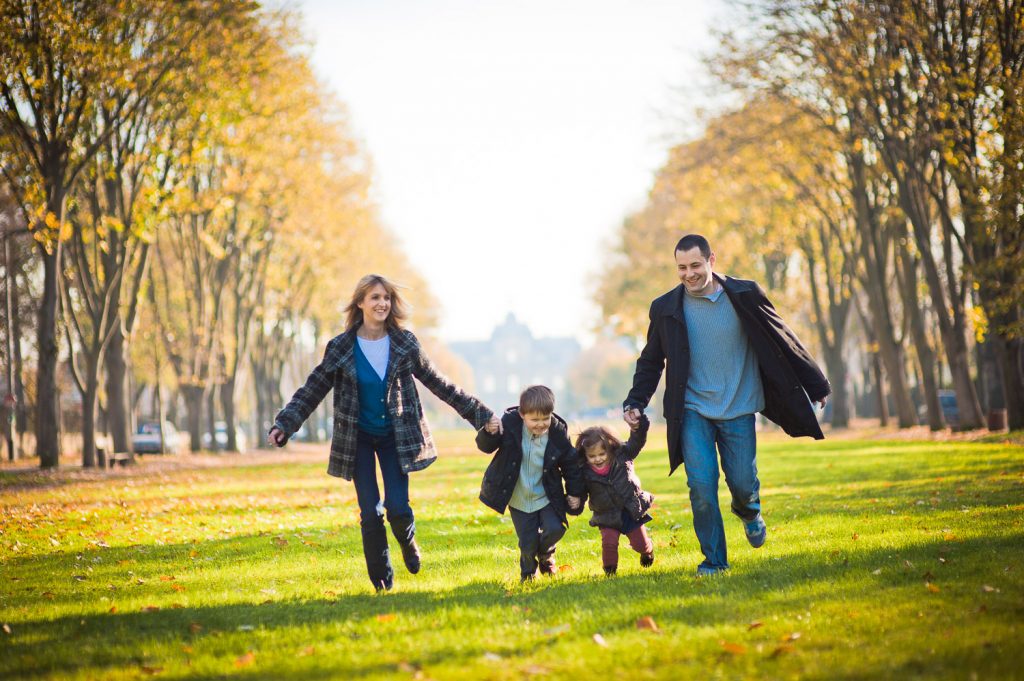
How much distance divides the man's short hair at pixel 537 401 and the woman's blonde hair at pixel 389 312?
102 cm

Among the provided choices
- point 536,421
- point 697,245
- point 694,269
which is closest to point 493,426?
point 536,421

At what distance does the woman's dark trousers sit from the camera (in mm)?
6430

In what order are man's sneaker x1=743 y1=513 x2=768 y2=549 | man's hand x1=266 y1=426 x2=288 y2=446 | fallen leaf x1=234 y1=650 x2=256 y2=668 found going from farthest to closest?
man's sneaker x1=743 y1=513 x2=768 y2=549, man's hand x1=266 y1=426 x2=288 y2=446, fallen leaf x1=234 y1=650 x2=256 y2=668

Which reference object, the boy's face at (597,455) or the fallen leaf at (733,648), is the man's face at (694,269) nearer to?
the boy's face at (597,455)

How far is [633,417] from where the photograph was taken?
21.3ft

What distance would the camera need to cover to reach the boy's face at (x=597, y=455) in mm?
6715

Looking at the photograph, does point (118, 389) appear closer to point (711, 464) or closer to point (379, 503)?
point (379, 503)

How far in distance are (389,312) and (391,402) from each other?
0.64 metres

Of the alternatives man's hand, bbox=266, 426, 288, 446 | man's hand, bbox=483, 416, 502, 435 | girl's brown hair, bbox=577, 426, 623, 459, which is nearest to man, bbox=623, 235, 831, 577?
girl's brown hair, bbox=577, 426, 623, 459

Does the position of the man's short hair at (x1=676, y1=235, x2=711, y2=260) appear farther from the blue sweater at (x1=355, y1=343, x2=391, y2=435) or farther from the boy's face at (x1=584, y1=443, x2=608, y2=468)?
the blue sweater at (x1=355, y1=343, x2=391, y2=435)

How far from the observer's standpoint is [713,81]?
22094mm

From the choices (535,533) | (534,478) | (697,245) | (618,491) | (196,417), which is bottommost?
(535,533)

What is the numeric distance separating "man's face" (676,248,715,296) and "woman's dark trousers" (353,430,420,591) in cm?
223

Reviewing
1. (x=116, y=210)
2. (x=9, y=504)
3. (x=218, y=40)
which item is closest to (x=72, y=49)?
(x=218, y=40)
